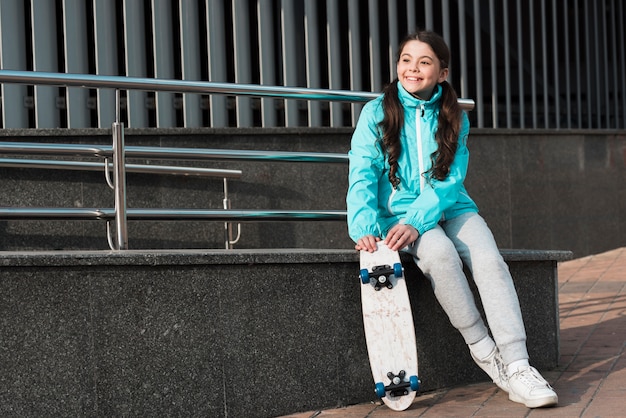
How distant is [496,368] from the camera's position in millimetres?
4816

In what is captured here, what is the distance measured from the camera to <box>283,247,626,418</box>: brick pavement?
4637mm

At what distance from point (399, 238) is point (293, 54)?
15.1 feet

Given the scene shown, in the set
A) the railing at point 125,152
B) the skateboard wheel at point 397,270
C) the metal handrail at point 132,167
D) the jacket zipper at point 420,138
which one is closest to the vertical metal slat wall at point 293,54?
the metal handrail at point 132,167

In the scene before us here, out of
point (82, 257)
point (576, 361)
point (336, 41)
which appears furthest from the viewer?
point (336, 41)

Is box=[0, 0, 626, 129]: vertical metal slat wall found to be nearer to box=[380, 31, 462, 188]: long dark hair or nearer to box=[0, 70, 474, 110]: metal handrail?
box=[0, 70, 474, 110]: metal handrail

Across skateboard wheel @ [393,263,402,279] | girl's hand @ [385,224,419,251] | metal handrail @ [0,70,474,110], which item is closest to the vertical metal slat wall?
metal handrail @ [0,70,474,110]

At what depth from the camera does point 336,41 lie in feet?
31.0

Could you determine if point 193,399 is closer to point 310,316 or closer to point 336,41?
point 310,316

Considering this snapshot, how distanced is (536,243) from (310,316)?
631 cm

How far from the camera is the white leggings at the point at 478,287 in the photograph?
15.5 ft

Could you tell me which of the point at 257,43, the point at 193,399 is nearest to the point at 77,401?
the point at 193,399

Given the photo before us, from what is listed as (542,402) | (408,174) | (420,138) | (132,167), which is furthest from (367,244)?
(132,167)

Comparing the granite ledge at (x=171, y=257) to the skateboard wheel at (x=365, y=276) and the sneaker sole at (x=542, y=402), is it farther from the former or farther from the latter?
the sneaker sole at (x=542, y=402)

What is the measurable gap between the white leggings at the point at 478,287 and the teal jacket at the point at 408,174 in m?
0.13
